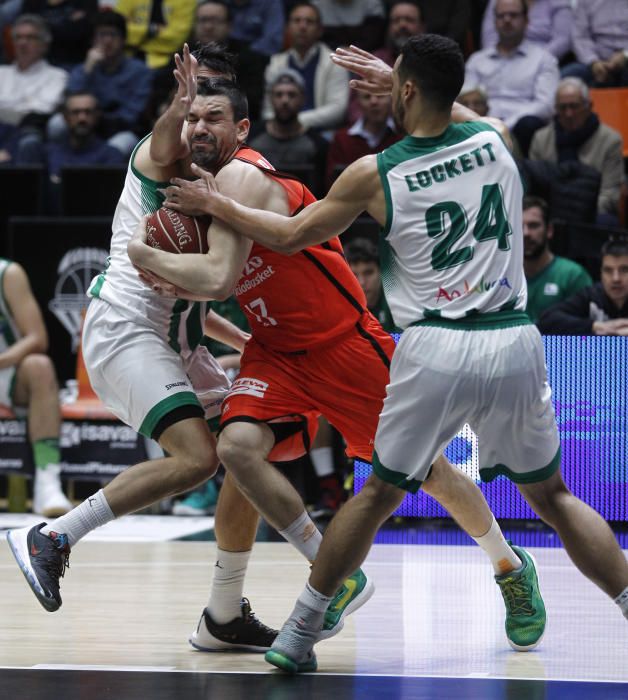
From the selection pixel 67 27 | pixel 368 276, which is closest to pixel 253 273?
pixel 368 276

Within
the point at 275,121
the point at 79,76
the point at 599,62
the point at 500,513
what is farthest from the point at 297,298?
the point at 79,76

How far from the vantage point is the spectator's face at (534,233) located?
8.10 meters

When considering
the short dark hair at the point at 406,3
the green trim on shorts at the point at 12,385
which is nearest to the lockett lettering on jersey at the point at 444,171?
the green trim on shorts at the point at 12,385

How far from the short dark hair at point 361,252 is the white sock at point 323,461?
1.12m

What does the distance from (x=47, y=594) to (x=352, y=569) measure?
37.2 inches

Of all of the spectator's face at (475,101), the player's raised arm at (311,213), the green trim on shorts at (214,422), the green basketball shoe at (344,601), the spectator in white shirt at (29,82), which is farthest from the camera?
the spectator in white shirt at (29,82)

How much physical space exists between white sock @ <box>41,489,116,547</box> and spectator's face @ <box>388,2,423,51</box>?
683cm

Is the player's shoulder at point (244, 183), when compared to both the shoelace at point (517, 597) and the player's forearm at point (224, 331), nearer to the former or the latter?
the player's forearm at point (224, 331)

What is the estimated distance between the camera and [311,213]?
13.0ft

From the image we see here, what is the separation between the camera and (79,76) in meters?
11.1

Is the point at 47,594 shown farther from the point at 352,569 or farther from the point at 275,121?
the point at 275,121

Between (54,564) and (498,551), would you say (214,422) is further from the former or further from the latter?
(498,551)

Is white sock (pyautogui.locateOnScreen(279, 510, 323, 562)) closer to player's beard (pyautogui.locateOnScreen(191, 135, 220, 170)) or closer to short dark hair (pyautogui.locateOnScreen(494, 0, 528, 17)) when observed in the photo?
player's beard (pyautogui.locateOnScreen(191, 135, 220, 170))

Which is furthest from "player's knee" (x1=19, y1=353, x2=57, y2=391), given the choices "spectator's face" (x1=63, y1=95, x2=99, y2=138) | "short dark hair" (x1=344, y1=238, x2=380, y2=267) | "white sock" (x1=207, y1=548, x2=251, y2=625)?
→ "white sock" (x1=207, y1=548, x2=251, y2=625)
